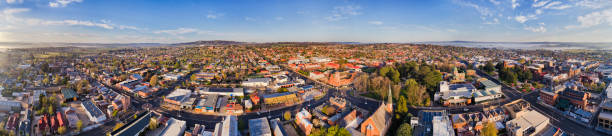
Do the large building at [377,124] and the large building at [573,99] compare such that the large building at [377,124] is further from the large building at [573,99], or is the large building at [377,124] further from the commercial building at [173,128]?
the large building at [573,99]

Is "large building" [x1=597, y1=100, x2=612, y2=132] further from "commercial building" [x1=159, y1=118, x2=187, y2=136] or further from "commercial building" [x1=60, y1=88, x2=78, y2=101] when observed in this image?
"commercial building" [x1=60, y1=88, x2=78, y2=101]

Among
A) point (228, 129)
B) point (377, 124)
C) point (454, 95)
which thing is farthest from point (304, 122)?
point (454, 95)

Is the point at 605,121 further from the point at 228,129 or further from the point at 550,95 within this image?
the point at 228,129

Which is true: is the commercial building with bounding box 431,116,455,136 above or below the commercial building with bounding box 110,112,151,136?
above

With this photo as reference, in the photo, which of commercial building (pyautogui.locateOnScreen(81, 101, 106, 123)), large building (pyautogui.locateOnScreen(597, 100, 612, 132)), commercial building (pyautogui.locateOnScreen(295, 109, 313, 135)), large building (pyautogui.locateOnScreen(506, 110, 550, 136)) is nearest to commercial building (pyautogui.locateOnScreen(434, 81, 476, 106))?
large building (pyautogui.locateOnScreen(506, 110, 550, 136))

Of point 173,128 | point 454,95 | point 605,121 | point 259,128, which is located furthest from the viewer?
point 454,95

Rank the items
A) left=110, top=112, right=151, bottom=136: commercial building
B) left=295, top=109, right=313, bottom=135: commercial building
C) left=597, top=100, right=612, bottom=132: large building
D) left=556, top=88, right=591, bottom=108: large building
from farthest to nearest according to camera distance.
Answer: left=556, top=88, right=591, bottom=108: large building, left=597, top=100, right=612, bottom=132: large building, left=295, top=109, right=313, bottom=135: commercial building, left=110, top=112, right=151, bottom=136: commercial building

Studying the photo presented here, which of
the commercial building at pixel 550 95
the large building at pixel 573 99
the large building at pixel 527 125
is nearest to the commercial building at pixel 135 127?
the large building at pixel 527 125

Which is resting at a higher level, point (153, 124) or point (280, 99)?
point (280, 99)
